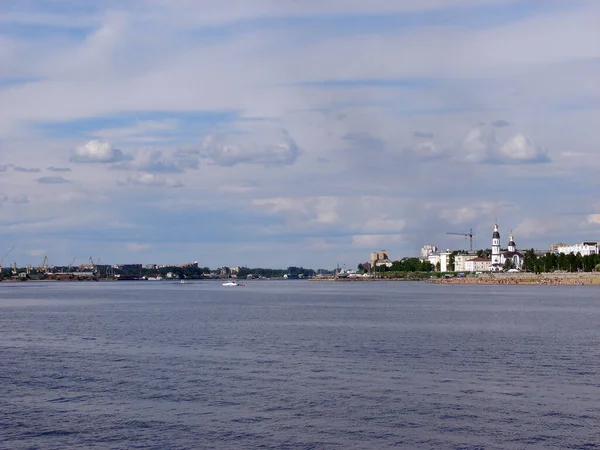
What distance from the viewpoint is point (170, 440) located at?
28.2 meters

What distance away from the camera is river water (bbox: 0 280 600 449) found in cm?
2861

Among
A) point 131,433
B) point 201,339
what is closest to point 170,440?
point 131,433

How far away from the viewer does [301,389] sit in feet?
121

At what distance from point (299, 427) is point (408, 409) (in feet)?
17.0

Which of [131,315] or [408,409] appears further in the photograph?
[131,315]

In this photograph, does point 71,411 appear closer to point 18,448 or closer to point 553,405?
point 18,448

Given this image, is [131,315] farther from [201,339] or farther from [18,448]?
[18,448]

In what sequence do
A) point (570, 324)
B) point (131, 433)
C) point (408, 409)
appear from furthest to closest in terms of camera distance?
point (570, 324) → point (408, 409) → point (131, 433)

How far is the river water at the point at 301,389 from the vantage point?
28.6m

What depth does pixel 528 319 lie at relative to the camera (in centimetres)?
8062

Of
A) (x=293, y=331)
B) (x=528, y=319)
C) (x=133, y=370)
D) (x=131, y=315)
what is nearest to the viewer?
(x=133, y=370)

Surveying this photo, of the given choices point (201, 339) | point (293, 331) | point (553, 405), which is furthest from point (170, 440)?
point (293, 331)

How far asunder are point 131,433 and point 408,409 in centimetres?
1104

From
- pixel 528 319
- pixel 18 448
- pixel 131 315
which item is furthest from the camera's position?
pixel 131 315
